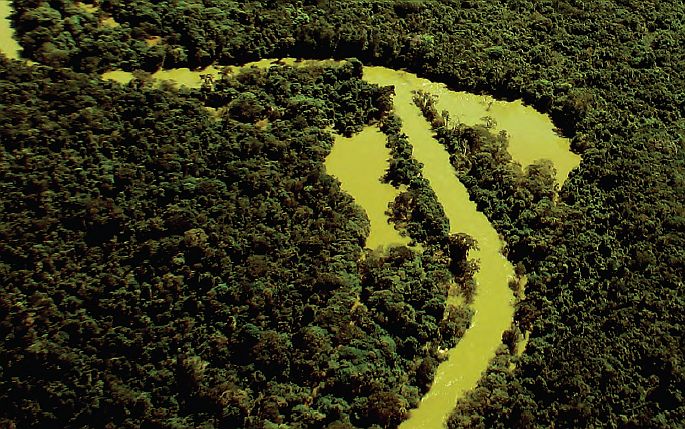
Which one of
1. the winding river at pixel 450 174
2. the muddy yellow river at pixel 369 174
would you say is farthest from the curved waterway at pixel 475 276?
the muddy yellow river at pixel 369 174

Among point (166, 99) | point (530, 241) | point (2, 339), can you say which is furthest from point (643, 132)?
point (2, 339)

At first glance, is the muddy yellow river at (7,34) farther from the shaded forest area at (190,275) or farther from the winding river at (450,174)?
the shaded forest area at (190,275)

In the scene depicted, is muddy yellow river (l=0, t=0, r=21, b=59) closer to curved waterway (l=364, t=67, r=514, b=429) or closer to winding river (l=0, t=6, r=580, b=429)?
winding river (l=0, t=6, r=580, b=429)

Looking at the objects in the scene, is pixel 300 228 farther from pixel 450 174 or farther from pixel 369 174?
pixel 450 174

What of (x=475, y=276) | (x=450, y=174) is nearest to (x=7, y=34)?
(x=450, y=174)

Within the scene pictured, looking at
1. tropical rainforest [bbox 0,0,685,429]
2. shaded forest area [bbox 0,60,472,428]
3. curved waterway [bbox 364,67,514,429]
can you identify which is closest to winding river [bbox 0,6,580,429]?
curved waterway [bbox 364,67,514,429]
